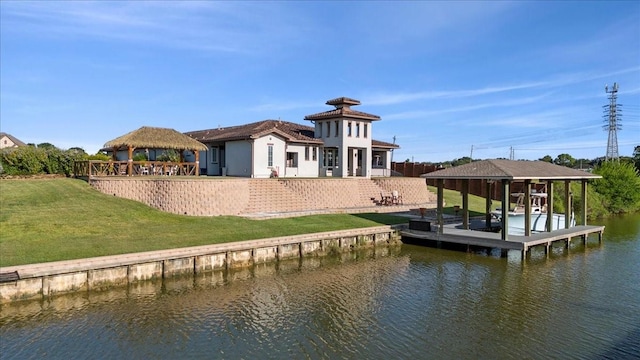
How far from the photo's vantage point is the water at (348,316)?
1051 cm

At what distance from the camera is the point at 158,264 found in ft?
52.5

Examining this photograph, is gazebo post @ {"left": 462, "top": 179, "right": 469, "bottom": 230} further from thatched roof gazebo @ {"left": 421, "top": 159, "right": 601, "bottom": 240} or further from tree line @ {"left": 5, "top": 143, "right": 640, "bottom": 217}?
tree line @ {"left": 5, "top": 143, "right": 640, "bottom": 217}

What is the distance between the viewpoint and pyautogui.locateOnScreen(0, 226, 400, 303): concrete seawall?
13453 millimetres

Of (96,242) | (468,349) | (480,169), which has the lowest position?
(468,349)

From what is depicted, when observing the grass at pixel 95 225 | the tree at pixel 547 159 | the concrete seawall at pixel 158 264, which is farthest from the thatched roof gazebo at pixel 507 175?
the tree at pixel 547 159

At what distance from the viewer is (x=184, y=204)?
76.9 ft

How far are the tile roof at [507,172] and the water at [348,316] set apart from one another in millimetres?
4255

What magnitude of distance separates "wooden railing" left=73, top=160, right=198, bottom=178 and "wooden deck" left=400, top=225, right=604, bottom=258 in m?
16.5

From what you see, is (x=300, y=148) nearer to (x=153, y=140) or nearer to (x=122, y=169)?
(x=153, y=140)

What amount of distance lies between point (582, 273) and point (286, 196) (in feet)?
55.8

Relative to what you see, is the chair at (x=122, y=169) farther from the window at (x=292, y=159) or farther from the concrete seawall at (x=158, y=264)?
the concrete seawall at (x=158, y=264)

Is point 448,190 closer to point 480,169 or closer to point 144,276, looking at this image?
point 480,169

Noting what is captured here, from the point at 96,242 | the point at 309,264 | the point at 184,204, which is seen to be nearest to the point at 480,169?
the point at 309,264

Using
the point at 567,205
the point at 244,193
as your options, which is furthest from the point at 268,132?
the point at 567,205
